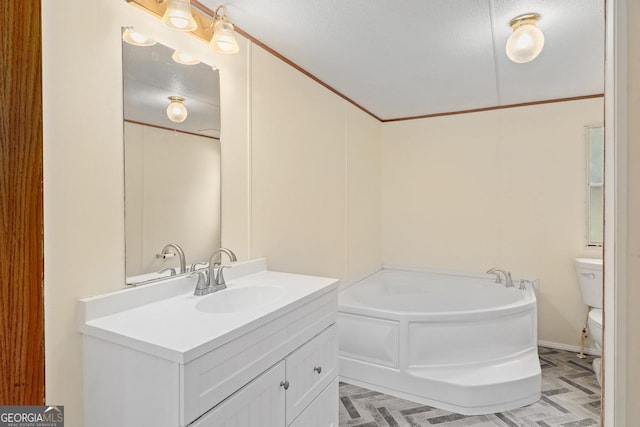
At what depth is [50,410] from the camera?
3.44 feet

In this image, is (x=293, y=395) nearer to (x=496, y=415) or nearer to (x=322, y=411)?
(x=322, y=411)

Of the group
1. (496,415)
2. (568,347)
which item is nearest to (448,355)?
(496,415)

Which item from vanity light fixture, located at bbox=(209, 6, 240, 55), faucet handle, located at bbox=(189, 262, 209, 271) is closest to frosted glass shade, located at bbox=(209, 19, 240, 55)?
vanity light fixture, located at bbox=(209, 6, 240, 55)

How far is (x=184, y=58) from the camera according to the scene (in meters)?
1.64

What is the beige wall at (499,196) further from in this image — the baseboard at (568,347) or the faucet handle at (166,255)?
the faucet handle at (166,255)

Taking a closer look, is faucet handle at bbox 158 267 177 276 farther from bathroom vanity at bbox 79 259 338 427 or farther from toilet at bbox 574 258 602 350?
toilet at bbox 574 258 602 350

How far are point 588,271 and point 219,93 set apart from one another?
314 cm

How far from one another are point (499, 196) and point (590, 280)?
1.01 m

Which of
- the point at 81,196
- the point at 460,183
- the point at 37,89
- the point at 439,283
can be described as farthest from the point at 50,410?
the point at 460,183

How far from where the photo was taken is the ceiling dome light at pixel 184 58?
5.26ft

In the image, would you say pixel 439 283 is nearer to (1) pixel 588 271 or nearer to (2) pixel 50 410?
(1) pixel 588 271

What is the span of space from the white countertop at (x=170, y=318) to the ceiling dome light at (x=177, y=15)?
3.56ft
